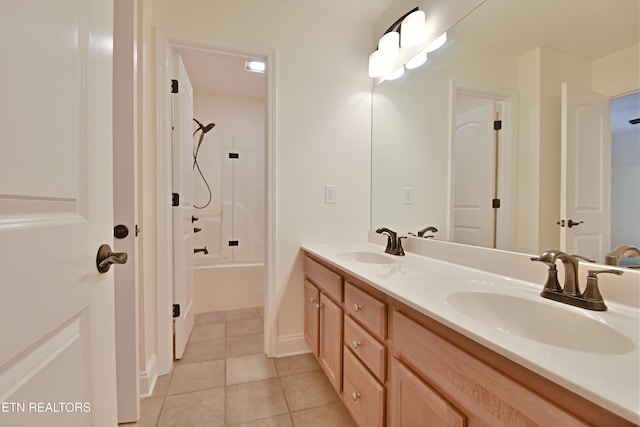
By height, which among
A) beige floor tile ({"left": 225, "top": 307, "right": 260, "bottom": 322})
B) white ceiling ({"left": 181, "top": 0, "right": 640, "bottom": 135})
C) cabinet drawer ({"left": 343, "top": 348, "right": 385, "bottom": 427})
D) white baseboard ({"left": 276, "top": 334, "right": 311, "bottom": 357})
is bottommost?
beige floor tile ({"left": 225, "top": 307, "right": 260, "bottom": 322})

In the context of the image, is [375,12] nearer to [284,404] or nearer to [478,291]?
[478,291]

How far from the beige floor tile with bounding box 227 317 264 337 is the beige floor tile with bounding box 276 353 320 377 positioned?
0.50 metres

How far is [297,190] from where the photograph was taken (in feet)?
6.15

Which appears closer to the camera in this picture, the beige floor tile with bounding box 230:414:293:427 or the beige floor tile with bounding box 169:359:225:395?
the beige floor tile with bounding box 230:414:293:427

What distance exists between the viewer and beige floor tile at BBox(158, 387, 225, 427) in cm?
127

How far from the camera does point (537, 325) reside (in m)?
0.78

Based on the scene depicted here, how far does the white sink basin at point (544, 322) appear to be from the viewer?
0.64 metres

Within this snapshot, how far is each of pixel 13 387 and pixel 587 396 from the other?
0.87 m

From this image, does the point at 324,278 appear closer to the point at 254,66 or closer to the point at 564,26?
the point at 564,26

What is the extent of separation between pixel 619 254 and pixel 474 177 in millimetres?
601

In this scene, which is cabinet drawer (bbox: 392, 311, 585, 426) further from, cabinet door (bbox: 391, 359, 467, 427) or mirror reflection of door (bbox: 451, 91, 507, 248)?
mirror reflection of door (bbox: 451, 91, 507, 248)

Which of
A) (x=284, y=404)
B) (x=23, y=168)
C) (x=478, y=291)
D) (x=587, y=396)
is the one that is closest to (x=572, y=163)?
(x=478, y=291)

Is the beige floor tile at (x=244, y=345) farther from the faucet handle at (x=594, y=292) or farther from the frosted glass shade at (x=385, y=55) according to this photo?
the frosted glass shade at (x=385, y=55)

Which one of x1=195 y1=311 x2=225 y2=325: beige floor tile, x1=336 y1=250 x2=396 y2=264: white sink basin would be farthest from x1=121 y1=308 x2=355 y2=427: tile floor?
x1=336 y1=250 x2=396 y2=264: white sink basin
